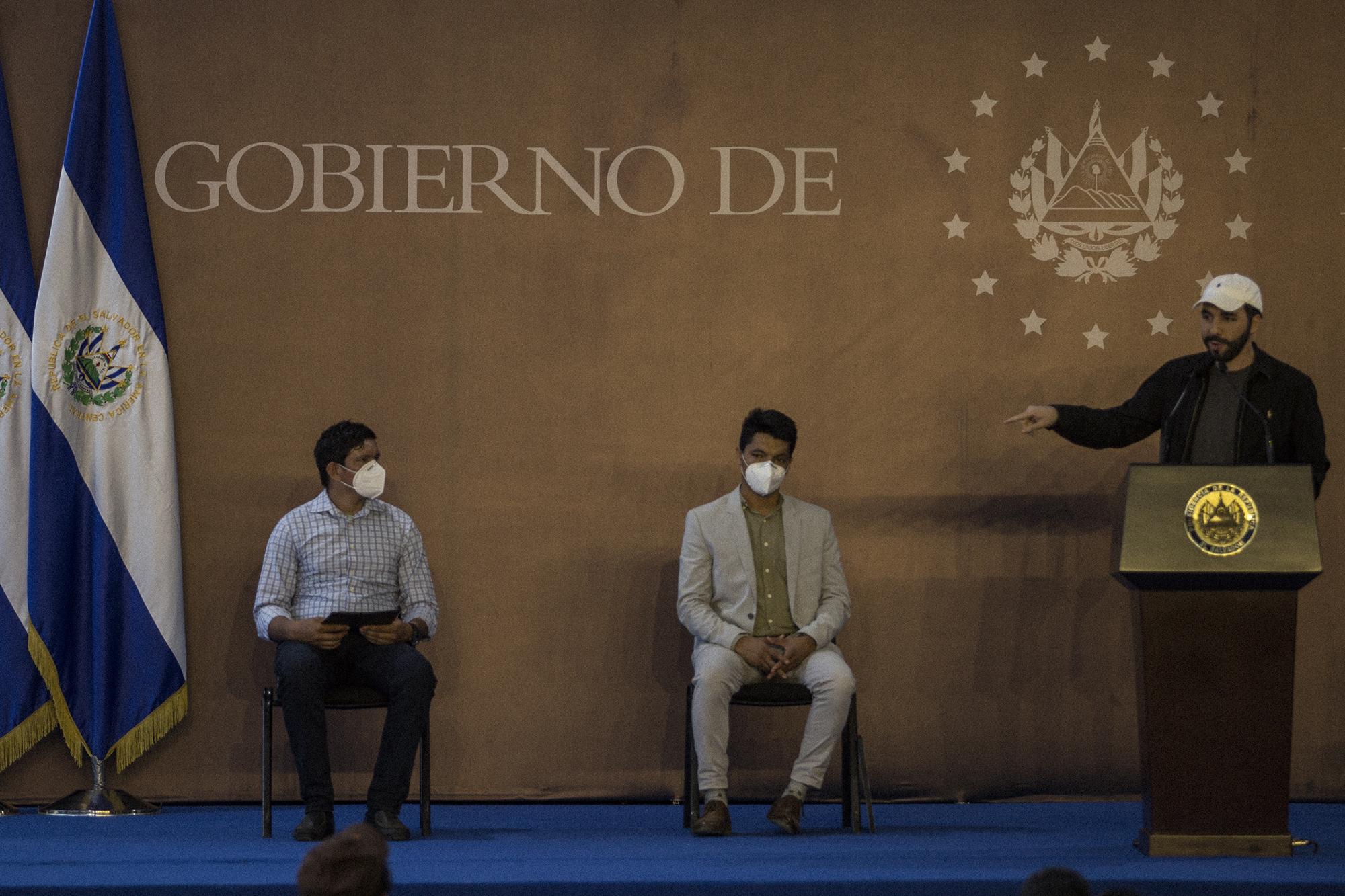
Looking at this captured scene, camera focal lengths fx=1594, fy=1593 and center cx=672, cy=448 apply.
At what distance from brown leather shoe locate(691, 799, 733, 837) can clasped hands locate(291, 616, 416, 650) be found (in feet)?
3.29

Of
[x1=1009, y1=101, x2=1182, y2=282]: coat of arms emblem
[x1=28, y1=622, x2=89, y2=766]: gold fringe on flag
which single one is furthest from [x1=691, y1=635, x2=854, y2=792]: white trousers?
[x1=28, y1=622, x2=89, y2=766]: gold fringe on flag

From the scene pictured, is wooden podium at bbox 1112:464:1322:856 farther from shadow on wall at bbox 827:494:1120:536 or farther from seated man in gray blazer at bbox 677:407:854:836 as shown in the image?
shadow on wall at bbox 827:494:1120:536

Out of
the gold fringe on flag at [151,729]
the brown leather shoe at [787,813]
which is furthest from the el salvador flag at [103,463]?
the brown leather shoe at [787,813]

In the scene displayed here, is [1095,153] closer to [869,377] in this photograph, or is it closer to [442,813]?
[869,377]

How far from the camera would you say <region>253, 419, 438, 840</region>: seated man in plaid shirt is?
4434mm

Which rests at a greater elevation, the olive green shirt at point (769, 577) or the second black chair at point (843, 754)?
the olive green shirt at point (769, 577)

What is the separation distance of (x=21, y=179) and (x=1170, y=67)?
3.77 metres

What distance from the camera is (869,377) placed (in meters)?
5.23

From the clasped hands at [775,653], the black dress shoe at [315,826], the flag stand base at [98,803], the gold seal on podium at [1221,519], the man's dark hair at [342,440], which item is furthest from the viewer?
the flag stand base at [98,803]

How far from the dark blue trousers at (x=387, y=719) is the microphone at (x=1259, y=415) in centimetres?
233

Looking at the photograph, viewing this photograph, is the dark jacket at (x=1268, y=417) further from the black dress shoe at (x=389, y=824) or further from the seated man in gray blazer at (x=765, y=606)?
the black dress shoe at (x=389, y=824)

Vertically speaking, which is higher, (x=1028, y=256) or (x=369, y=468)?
(x=1028, y=256)

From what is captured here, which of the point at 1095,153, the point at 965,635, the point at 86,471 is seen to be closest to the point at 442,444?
the point at 86,471

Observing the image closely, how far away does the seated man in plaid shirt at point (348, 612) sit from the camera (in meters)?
4.43
